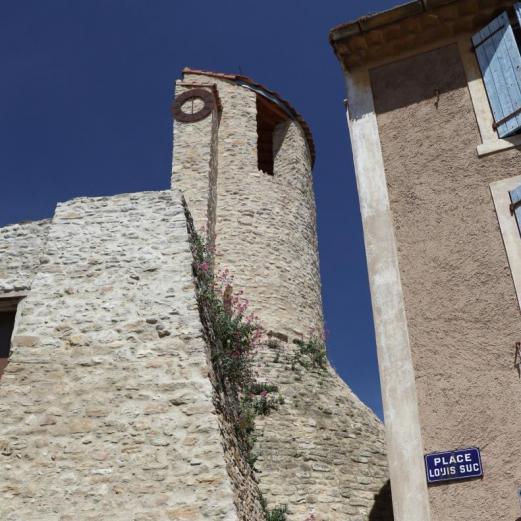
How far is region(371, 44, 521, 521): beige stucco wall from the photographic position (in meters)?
4.77

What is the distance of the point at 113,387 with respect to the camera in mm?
5793

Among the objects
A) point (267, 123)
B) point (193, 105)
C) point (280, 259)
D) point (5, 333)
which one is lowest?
point (5, 333)

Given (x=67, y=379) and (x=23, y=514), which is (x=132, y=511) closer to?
(x=23, y=514)

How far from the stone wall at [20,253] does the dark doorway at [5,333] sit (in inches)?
10.9

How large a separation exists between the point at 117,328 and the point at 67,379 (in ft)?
2.30

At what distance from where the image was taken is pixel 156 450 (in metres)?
5.27

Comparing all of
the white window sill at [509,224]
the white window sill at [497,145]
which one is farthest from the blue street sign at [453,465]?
the white window sill at [497,145]

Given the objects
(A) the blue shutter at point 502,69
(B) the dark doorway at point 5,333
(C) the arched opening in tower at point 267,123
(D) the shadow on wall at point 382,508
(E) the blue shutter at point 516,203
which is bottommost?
(D) the shadow on wall at point 382,508

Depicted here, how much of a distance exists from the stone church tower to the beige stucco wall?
1868 mm

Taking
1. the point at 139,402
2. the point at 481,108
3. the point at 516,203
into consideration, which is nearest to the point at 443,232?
the point at 516,203

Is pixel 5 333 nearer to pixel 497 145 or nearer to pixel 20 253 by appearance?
pixel 20 253

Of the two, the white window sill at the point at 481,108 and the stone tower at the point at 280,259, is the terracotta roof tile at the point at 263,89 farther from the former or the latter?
the white window sill at the point at 481,108

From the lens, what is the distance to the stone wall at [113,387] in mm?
4988

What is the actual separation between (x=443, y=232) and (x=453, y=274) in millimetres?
456
